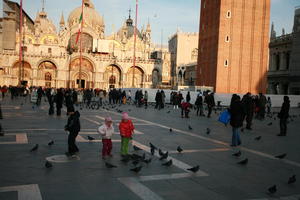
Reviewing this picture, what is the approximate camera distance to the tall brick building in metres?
36.0

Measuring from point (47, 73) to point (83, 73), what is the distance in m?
6.50

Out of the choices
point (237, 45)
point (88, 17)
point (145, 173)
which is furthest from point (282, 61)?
point (145, 173)

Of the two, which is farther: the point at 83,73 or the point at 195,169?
the point at 83,73

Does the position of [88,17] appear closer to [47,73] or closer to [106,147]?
[47,73]

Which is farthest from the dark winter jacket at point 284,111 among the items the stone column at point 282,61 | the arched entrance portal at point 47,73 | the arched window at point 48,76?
the arched window at point 48,76

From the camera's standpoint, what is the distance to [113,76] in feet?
201

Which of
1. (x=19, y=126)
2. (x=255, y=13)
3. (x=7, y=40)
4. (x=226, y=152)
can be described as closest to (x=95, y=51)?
(x=7, y=40)

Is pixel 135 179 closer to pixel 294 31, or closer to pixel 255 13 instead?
pixel 255 13

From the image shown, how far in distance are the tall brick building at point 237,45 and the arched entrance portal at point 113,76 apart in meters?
26.7

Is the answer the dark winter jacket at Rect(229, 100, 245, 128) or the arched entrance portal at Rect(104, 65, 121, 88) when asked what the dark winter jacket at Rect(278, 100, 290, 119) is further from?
the arched entrance portal at Rect(104, 65, 121, 88)

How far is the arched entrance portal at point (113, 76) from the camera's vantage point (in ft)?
199

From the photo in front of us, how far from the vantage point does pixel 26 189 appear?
4918mm

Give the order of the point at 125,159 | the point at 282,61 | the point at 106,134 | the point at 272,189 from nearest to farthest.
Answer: the point at 272,189
the point at 125,159
the point at 106,134
the point at 282,61

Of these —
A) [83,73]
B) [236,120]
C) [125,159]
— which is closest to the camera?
[125,159]
